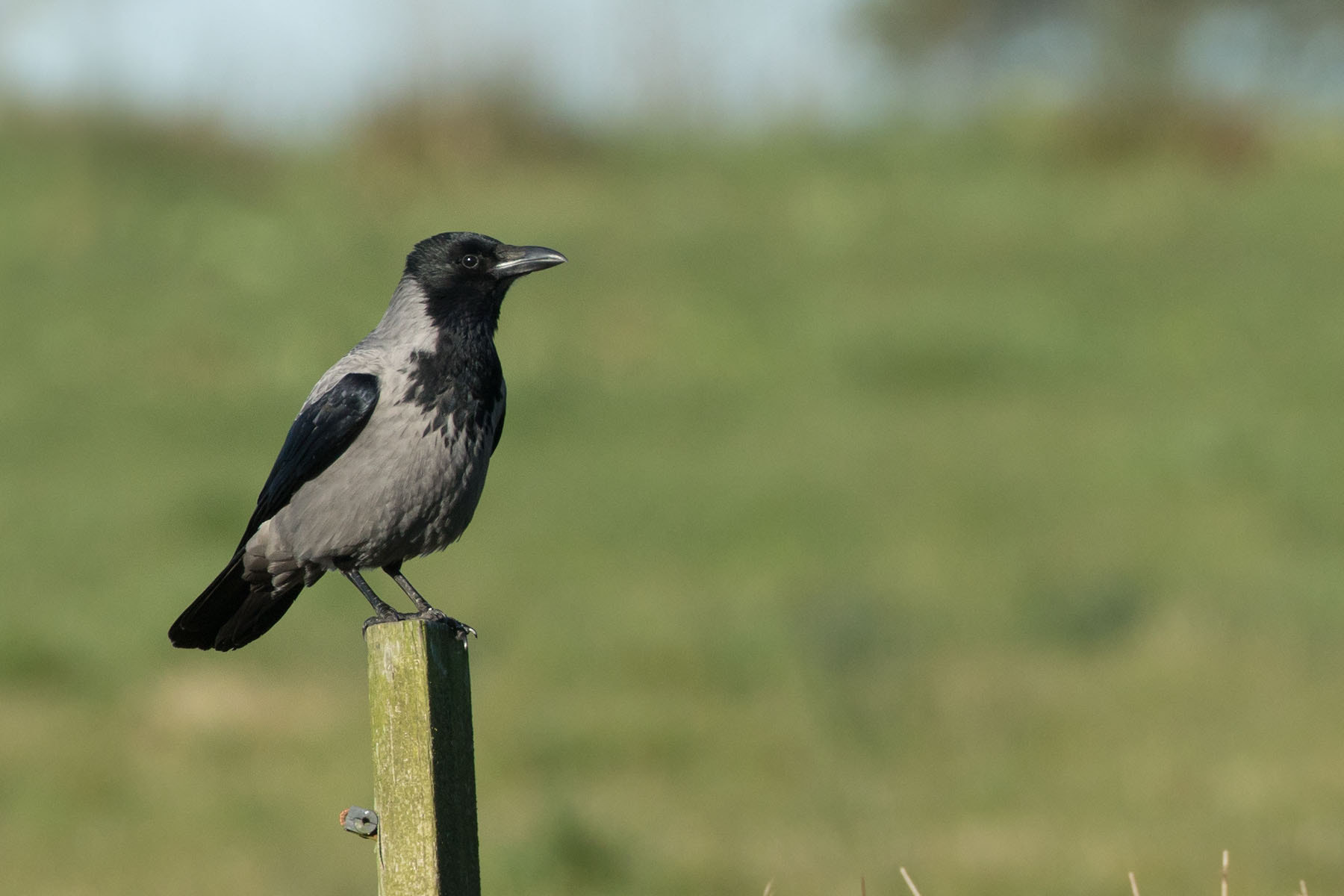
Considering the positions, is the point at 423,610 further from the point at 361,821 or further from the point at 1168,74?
the point at 1168,74

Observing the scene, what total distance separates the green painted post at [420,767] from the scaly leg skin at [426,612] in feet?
0.40

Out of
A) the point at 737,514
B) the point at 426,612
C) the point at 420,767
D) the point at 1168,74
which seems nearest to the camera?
the point at 420,767

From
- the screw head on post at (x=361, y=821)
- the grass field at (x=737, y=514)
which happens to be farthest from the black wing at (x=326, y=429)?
the grass field at (x=737, y=514)

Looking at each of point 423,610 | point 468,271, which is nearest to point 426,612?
point 423,610

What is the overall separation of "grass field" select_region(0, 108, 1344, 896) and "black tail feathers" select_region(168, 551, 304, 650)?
3.36 meters

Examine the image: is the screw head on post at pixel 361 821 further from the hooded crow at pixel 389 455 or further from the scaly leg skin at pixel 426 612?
the hooded crow at pixel 389 455

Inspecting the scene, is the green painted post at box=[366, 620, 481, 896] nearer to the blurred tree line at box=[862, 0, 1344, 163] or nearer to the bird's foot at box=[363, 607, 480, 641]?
the bird's foot at box=[363, 607, 480, 641]

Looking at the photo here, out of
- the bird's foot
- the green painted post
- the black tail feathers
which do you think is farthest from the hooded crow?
the green painted post

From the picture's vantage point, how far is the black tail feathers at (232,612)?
4.96 meters

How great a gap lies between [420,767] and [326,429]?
131 cm

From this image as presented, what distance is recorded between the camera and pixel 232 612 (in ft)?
16.6

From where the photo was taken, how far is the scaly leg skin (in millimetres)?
4369

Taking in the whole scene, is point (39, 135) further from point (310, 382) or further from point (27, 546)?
point (27, 546)

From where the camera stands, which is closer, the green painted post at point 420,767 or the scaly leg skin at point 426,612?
the green painted post at point 420,767
